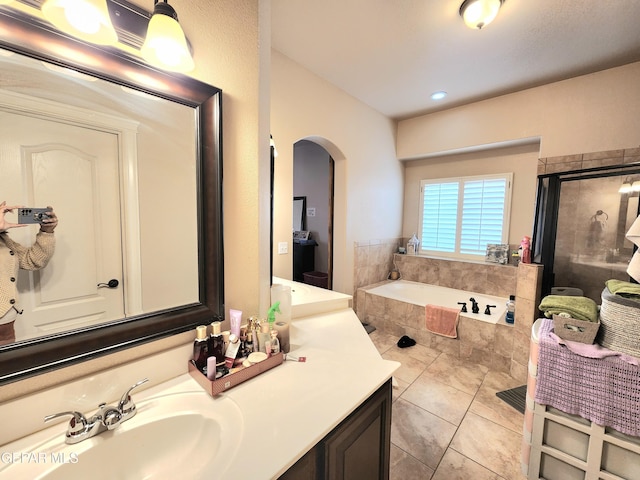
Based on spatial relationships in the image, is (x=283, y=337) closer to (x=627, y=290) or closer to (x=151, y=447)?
(x=151, y=447)

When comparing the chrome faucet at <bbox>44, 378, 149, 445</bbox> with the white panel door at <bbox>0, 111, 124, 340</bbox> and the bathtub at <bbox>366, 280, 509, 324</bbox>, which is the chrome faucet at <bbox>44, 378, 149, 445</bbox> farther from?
the bathtub at <bbox>366, 280, 509, 324</bbox>

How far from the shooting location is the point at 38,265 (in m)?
0.75

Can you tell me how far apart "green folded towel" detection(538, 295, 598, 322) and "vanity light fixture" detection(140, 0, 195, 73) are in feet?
6.72

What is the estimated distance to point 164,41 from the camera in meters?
Result: 0.83

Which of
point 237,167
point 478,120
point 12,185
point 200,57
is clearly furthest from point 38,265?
point 478,120

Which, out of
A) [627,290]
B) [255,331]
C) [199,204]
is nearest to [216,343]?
[255,331]

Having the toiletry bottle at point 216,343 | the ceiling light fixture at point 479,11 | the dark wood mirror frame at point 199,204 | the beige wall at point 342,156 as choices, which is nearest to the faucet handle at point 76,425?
the dark wood mirror frame at point 199,204

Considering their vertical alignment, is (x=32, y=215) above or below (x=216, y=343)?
above

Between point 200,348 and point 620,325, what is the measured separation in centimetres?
193

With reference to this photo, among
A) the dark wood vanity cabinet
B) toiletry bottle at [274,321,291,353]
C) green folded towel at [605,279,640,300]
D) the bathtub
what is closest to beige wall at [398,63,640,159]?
the bathtub

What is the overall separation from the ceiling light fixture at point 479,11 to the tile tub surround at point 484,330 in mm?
1987

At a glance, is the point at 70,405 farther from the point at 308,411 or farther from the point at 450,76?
the point at 450,76

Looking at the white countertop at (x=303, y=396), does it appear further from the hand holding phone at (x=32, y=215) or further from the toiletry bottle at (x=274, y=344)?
the hand holding phone at (x=32, y=215)

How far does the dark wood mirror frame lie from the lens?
2.30 ft
